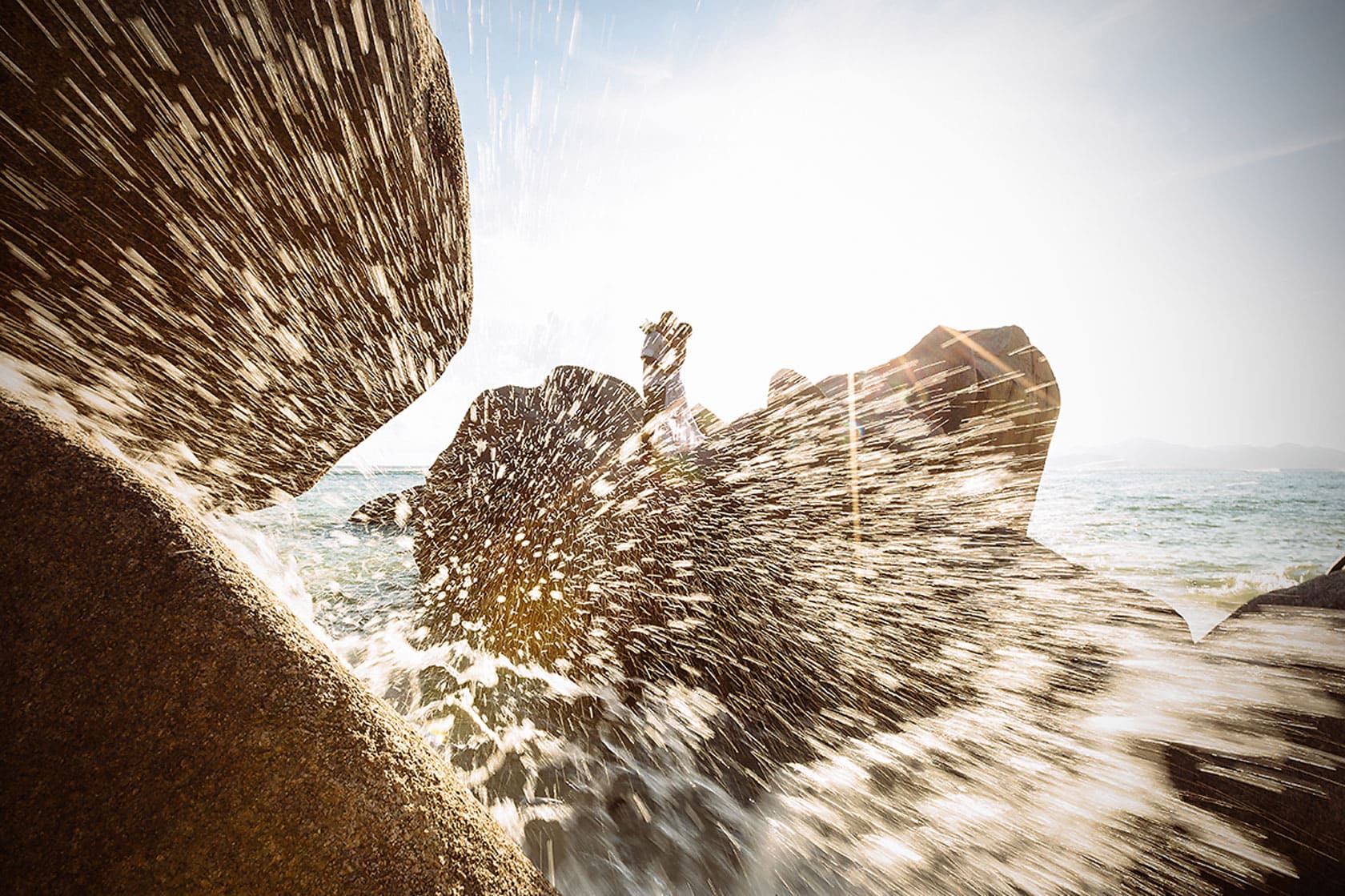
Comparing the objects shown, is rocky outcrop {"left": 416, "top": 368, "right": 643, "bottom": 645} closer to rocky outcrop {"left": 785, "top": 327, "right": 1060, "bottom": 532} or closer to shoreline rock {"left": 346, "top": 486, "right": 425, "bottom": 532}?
shoreline rock {"left": 346, "top": 486, "right": 425, "bottom": 532}

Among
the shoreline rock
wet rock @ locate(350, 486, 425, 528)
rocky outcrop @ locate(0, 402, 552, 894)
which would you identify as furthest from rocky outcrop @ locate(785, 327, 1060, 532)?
wet rock @ locate(350, 486, 425, 528)

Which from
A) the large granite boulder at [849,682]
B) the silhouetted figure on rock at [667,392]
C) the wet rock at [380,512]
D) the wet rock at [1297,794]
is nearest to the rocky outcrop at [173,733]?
the large granite boulder at [849,682]

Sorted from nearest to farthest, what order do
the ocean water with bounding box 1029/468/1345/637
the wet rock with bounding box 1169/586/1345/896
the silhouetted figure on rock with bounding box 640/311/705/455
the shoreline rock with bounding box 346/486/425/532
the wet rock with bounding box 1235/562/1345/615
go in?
the wet rock with bounding box 1169/586/1345/896 < the wet rock with bounding box 1235/562/1345/615 < the silhouetted figure on rock with bounding box 640/311/705/455 < the shoreline rock with bounding box 346/486/425/532 < the ocean water with bounding box 1029/468/1345/637

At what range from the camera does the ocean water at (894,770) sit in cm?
140

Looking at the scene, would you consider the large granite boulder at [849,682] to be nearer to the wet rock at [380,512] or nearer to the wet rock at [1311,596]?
the wet rock at [1311,596]

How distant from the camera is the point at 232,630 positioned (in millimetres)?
727

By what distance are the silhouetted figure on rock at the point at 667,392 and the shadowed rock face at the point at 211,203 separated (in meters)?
1.77

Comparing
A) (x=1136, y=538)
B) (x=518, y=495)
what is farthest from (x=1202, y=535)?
(x=518, y=495)

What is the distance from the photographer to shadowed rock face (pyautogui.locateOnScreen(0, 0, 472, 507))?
92 cm

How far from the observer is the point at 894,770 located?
1.80 metres

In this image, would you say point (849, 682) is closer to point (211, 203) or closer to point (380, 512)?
point (211, 203)

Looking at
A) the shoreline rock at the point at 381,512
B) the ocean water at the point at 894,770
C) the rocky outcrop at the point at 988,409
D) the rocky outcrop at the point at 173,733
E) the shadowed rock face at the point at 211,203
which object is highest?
the rocky outcrop at the point at 988,409

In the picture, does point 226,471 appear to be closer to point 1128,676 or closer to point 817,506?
point 817,506

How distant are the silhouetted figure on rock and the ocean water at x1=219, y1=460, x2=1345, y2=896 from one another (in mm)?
1609
